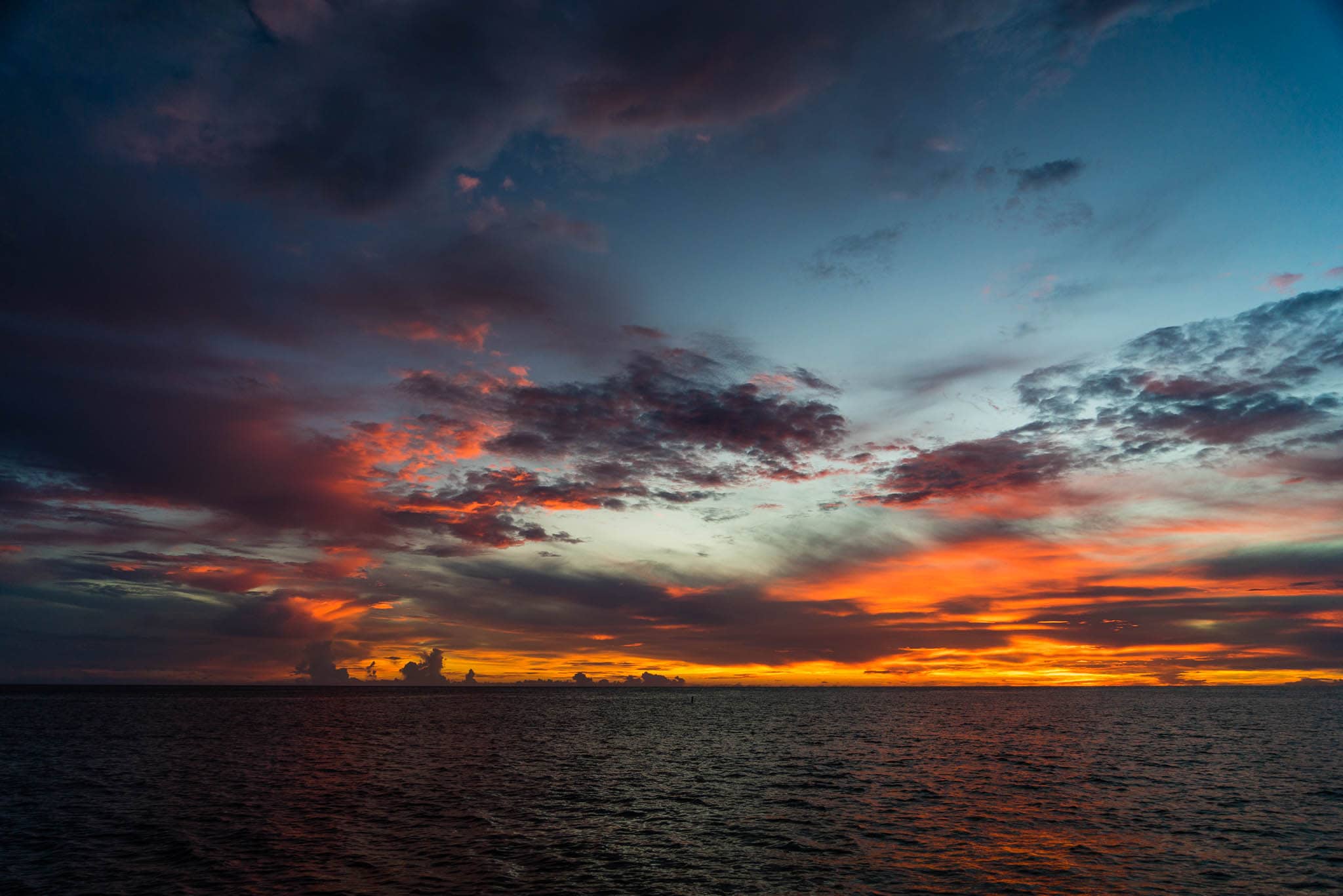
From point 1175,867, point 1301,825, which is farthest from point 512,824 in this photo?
point 1301,825

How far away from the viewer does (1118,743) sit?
297 feet

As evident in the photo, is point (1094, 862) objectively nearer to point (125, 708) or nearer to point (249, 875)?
point (249, 875)

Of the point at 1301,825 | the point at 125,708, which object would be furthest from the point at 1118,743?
the point at 125,708

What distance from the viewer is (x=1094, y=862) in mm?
32594

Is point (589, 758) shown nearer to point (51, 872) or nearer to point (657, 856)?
point (657, 856)

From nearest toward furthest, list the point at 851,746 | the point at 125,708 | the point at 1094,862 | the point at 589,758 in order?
the point at 1094,862, the point at 589,758, the point at 851,746, the point at 125,708

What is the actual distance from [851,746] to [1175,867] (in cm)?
5796

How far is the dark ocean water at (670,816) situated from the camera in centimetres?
3022

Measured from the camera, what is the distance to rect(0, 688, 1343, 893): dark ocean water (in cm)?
3022

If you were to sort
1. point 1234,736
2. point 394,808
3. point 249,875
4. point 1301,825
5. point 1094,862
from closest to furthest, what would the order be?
1. point 249,875
2. point 1094,862
3. point 1301,825
4. point 394,808
5. point 1234,736

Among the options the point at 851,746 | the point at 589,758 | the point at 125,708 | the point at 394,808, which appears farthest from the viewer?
the point at 125,708

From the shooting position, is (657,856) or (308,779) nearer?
(657,856)

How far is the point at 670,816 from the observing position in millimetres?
43625

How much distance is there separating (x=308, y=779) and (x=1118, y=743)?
9391 centimetres
